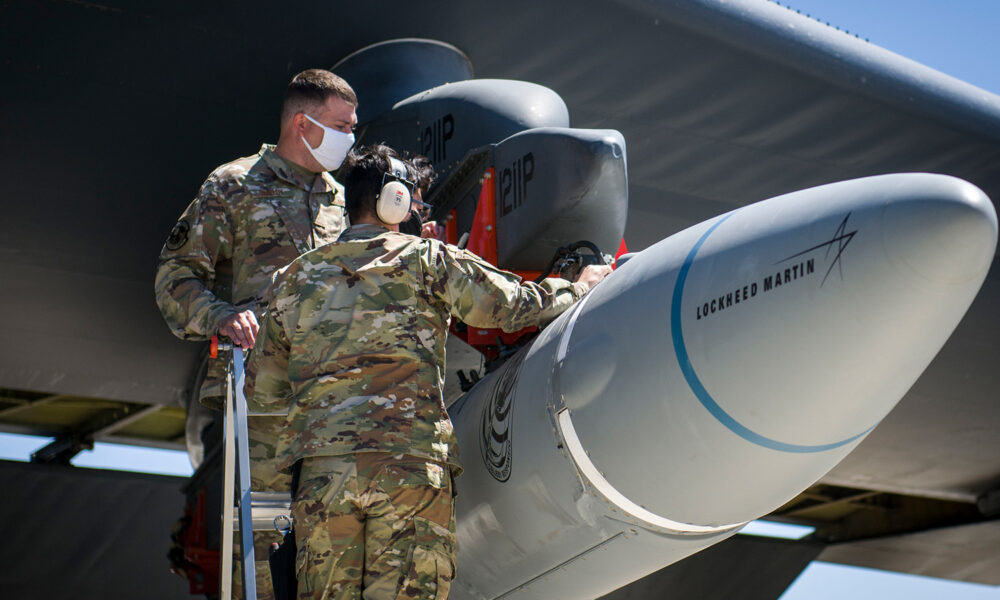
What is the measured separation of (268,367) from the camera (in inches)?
116

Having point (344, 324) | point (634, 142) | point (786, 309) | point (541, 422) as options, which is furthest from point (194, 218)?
point (634, 142)

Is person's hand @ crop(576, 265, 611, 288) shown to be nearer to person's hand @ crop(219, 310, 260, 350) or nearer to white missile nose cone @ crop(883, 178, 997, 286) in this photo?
person's hand @ crop(219, 310, 260, 350)

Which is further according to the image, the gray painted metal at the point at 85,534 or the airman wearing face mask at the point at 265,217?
the gray painted metal at the point at 85,534

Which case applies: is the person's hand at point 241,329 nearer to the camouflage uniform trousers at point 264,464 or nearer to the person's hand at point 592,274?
the camouflage uniform trousers at point 264,464

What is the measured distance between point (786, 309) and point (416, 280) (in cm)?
108

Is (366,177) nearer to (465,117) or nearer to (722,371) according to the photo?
(722,371)

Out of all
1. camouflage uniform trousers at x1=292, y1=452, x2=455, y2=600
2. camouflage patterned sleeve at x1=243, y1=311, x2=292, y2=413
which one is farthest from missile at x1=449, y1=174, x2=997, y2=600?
camouflage patterned sleeve at x1=243, y1=311, x2=292, y2=413

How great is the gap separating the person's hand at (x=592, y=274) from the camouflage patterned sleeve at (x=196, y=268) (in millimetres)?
1141

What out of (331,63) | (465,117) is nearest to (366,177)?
(465,117)

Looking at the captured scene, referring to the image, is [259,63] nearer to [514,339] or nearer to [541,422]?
[514,339]

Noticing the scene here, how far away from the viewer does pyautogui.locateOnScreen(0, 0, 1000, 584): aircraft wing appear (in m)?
5.43

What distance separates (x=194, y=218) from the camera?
11.7 feet

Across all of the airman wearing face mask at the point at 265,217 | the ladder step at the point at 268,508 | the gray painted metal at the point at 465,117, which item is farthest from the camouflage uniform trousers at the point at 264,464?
the gray painted metal at the point at 465,117

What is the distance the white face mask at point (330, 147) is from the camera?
364 cm
